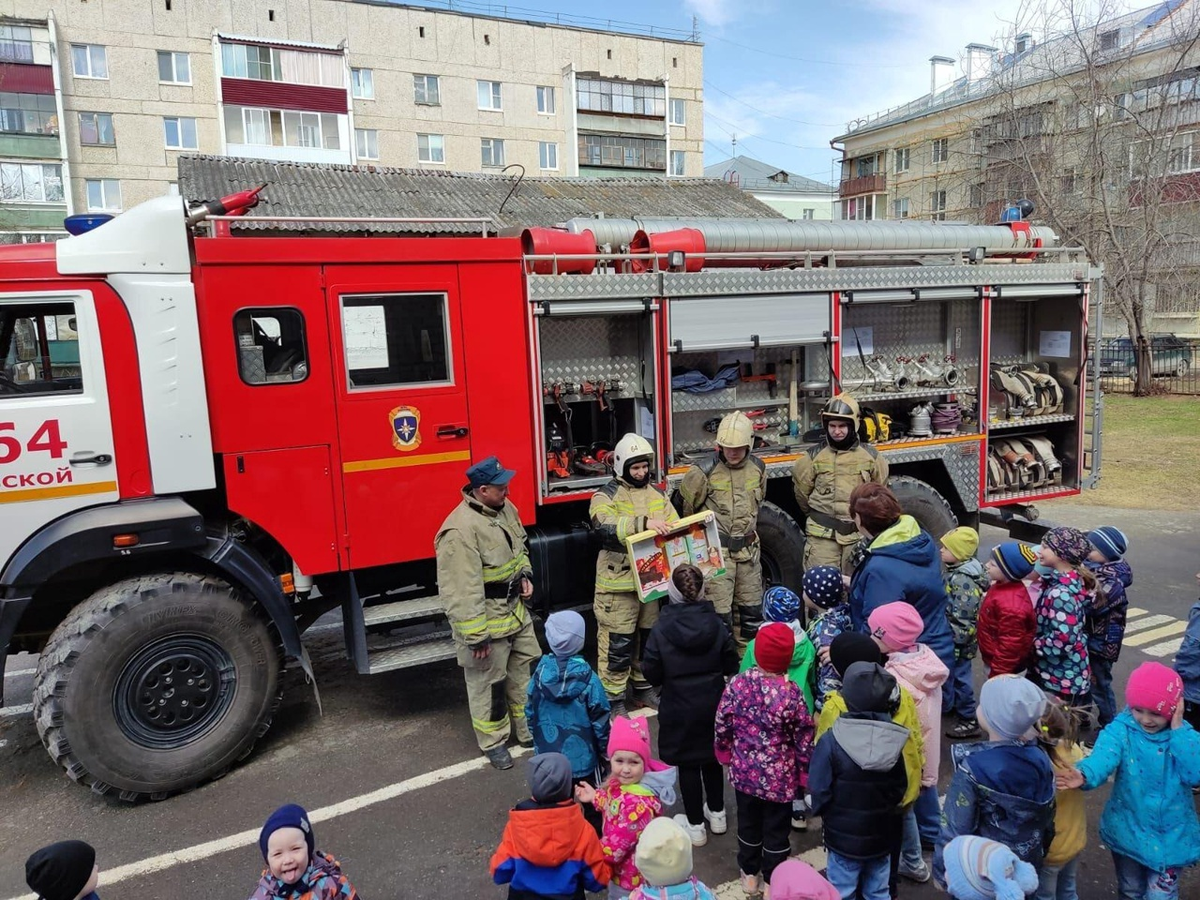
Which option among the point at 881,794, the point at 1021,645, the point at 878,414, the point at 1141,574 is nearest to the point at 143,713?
the point at 881,794

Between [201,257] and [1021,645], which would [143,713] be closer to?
Answer: [201,257]

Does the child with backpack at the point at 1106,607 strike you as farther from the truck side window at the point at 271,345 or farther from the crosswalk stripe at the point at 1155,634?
the truck side window at the point at 271,345

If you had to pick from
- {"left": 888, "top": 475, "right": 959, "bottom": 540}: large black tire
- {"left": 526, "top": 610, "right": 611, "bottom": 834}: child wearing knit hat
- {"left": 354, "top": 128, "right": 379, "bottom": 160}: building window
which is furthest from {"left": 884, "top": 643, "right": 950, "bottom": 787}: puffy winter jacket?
{"left": 354, "top": 128, "right": 379, "bottom": 160}: building window

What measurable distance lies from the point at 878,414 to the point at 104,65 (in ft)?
110

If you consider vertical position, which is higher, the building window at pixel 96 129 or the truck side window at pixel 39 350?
the building window at pixel 96 129

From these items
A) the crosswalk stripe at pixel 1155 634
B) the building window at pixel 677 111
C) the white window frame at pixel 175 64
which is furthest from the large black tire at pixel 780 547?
the building window at pixel 677 111

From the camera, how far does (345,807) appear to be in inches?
165

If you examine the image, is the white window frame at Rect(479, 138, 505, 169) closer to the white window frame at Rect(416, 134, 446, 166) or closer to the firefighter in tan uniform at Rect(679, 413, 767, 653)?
the white window frame at Rect(416, 134, 446, 166)

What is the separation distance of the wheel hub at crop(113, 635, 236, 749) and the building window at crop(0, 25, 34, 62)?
32461mm

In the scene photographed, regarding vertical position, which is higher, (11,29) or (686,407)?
(11,29)

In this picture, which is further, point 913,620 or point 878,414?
point 878,414

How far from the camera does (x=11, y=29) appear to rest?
90.7 ft

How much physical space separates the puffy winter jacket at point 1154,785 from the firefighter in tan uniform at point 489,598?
271cm

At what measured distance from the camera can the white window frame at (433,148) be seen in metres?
34.6
